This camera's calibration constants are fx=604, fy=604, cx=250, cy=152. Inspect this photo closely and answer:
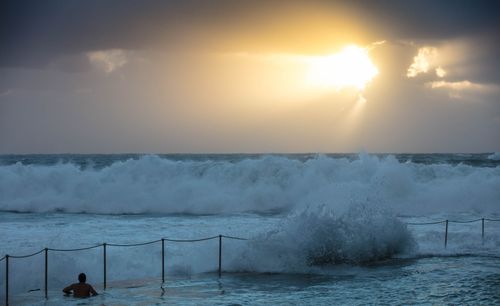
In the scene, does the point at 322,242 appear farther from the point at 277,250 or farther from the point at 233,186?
the point at 233,186

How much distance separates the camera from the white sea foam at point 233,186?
35.1m

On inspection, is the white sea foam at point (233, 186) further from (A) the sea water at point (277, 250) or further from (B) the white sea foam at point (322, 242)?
(B) the white sea foam at point (322, 242)

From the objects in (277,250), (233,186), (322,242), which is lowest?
(277,250)

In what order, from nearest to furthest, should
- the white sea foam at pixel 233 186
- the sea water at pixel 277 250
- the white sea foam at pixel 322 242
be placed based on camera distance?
the sea water at pixel 277 250 → the white sea foam at pixel 322 242 → the white sea foam at pixel 233 186

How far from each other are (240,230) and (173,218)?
7.42m

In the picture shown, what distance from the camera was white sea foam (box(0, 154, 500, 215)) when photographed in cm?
3506

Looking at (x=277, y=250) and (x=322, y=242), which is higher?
(x=322, y=242)

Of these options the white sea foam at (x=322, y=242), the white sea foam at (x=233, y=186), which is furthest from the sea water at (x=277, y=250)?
the white sea foam at (x=233, y=186)

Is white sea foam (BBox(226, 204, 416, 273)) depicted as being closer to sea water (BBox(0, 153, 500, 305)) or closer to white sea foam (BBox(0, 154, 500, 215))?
sea water (BBox(0, 153, 500, 305))

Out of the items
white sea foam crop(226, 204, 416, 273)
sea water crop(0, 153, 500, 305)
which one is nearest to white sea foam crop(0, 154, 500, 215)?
sea water crop(0, 153, 500, 305)

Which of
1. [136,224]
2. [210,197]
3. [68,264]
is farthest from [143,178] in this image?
[68,264]

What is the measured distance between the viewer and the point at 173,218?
29.7 metres

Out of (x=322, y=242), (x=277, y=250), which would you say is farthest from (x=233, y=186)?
(x=277, y=250)

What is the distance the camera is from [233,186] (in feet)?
134
